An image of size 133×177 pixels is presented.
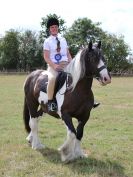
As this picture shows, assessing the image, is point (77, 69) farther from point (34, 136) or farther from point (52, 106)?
point (34, 136)

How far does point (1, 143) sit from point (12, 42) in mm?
86009

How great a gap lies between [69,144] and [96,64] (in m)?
1.59

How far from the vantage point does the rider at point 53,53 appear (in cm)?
795

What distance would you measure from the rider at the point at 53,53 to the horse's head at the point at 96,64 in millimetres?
672

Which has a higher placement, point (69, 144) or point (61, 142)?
point (69, 144)

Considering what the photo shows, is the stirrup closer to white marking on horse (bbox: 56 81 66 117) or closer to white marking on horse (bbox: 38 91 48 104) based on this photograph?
white marking on horse (bbox: 56 81 66 117)

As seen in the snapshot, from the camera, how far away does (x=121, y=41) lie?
313 feet

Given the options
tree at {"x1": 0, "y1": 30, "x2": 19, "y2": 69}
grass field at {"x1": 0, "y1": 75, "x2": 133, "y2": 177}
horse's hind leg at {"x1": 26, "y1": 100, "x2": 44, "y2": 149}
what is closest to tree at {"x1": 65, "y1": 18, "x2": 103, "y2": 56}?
tree at {"x1": 0, "y1": 30, "x2": 19, "y2": 69}

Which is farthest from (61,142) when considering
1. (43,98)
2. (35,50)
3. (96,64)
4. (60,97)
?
(35,50)

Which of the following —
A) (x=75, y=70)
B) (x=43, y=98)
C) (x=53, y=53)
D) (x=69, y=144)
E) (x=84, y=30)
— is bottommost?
(x=69, y=144)

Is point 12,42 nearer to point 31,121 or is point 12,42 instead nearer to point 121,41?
point 121,41

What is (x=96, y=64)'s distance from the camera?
24.1 feet

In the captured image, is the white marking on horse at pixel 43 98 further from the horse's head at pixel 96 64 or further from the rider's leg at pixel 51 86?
the horse's head at pixel 96 64

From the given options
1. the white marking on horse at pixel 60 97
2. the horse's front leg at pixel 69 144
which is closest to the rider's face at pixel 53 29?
the white marking on horse at pixel 60 97
